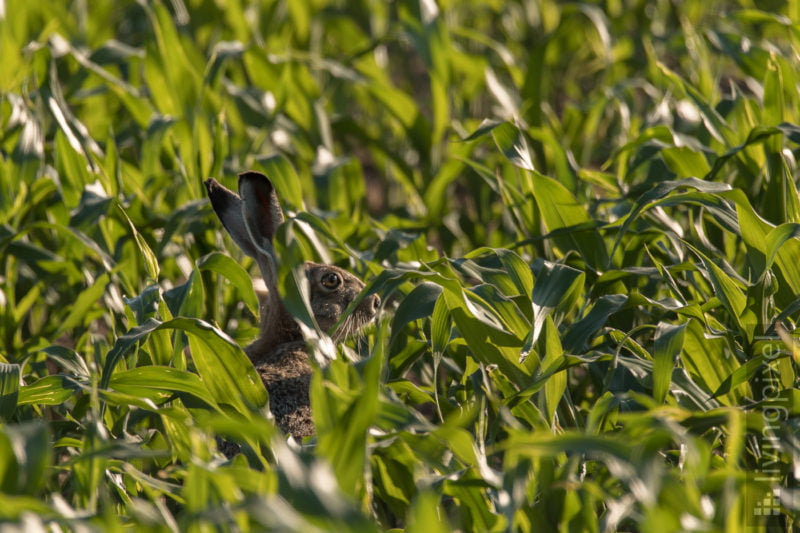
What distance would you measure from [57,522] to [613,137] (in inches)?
156

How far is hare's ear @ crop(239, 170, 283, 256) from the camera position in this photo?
8.86 ft

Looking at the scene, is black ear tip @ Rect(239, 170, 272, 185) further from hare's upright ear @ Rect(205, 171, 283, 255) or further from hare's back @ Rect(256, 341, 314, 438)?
hare's back @ Rect(256, 341, 314, 438)

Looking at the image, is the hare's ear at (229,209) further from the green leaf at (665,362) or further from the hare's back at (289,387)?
the green leaf at (665,362)

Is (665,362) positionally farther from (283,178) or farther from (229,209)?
(283,178)

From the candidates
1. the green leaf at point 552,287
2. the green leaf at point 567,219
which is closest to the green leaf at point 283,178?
the green leaf at point 567,219

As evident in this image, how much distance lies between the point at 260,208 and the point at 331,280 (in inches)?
15.1

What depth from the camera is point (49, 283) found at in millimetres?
3777

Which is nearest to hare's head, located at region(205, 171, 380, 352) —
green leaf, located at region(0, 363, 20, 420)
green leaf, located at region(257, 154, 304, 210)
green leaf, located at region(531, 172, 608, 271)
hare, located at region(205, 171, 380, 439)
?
hare, located at region(205, 171, 380, 439)

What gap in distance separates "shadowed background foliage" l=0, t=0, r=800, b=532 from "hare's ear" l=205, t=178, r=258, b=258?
0.22 meters

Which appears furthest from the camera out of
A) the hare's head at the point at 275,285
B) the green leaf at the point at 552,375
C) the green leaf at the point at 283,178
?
the green leaf at the point at 283,178

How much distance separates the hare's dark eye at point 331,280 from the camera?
301 centimetres

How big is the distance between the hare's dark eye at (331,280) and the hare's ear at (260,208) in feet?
0.84

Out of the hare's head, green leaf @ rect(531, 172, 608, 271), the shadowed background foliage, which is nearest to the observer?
the shadowed background foliage

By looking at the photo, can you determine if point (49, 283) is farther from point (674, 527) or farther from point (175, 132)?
point (674, 527)
